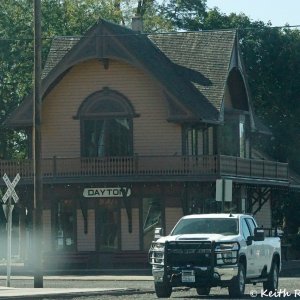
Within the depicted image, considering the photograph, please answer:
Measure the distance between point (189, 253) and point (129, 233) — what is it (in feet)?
72.4

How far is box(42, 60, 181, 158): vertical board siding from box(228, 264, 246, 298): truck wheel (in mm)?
21788

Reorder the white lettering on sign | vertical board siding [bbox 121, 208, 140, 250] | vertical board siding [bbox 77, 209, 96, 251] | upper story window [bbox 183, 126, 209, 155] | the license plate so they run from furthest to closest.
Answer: vertical board siding [bbox 77, 209, 96, 251] < upper story window [bbox 183, 126, 209, 155] < vertical board siding [bbox 121, 208, 140, 250] < the white lettering on sign < the license plate

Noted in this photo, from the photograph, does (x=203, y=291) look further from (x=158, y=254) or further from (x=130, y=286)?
(x=130, y=286)

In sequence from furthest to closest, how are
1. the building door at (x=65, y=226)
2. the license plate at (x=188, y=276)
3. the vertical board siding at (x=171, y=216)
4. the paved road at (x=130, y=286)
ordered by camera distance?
the building door at (x=65, y=226)
the vertical board siding at (x=171, y=216)
the paved road at (x=130, y=286)
the license plate at (x=188, y=276)

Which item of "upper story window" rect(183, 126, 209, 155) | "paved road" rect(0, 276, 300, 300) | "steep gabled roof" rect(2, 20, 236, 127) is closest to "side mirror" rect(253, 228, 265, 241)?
"paved road" rect(0, 276, 300, 300)

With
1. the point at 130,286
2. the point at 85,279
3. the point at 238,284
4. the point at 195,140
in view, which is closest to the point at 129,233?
the point at 195,140

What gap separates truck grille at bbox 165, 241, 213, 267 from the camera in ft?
94.5

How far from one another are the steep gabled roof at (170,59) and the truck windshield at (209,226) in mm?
18908

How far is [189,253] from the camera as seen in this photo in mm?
28969

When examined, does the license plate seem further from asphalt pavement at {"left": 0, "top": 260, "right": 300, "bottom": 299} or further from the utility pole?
the utility pole

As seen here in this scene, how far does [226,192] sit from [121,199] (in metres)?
12.1

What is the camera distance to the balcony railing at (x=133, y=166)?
49188 mm

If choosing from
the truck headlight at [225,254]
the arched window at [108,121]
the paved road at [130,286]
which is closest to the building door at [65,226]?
the arched window at [108,121]

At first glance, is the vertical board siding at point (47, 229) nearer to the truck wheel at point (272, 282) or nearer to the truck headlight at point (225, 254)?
the truck wheel at point (272, 282)
